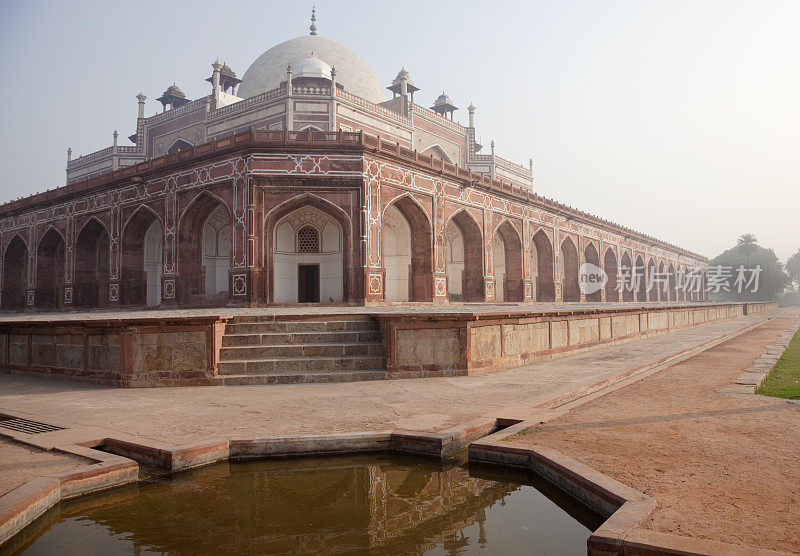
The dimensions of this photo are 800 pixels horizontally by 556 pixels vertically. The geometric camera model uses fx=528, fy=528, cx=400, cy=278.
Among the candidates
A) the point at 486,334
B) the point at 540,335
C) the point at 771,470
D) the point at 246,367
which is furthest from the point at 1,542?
the point at 540,335

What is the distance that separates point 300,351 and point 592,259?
2711cm

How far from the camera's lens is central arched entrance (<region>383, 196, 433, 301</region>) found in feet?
60.0

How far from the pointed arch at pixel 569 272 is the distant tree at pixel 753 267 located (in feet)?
140

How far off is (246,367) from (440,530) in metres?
4.82

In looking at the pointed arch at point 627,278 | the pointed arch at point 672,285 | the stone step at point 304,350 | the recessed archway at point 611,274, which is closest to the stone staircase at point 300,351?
the stone step at point 304,350

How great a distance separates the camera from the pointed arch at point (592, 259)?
30375 mm

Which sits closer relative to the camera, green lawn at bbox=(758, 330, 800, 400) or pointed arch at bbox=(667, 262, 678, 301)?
green lawn at bbox=(758, 330, 800, 400)

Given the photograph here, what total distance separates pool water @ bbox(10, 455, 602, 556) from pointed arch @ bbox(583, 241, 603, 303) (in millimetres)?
28680

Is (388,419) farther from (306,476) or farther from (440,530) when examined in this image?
(440,530)

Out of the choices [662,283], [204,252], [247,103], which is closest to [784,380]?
[204,252]

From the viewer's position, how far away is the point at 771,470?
2.91 m

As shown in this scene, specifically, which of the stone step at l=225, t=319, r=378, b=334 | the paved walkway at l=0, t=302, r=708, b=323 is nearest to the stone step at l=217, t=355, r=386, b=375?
the stone step at l=225, t=319, r=378, b=334

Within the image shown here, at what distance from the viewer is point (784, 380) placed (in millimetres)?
6484

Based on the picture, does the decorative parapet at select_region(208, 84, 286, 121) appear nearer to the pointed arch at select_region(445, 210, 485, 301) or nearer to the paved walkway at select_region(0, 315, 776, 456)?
the pointed arch at select_region(445, 210, 485, 301)
